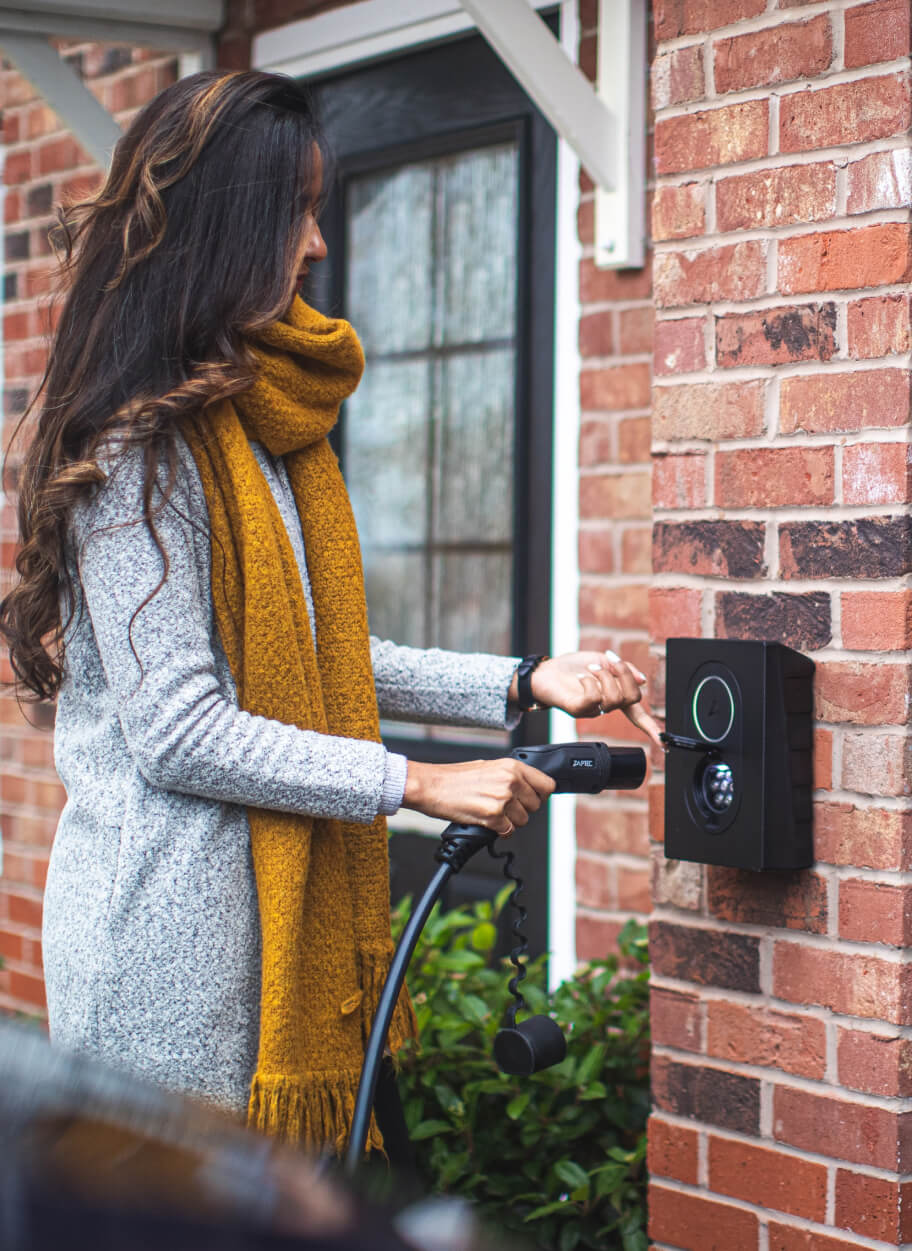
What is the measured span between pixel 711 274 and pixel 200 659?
0.83m

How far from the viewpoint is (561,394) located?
3.04 m

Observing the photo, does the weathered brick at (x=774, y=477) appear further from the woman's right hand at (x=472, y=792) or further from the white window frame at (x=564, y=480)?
the white window frame at (x=564, y=480)

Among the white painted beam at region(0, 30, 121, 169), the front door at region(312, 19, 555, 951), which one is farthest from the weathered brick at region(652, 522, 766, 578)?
the white painted beam at region(0, 30, 121, 169)

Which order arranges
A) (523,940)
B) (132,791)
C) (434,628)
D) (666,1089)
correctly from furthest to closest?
1. (434,628)
2. (666,1089)
3. (523,940)
4. (132,791)

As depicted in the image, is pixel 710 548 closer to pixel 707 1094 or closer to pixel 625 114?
pixel 707 1094

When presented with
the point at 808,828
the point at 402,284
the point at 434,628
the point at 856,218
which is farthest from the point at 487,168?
the point at 808,828

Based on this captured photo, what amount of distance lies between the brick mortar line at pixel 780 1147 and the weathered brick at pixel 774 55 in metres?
1.30

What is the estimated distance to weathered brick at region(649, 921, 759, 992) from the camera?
1787mm

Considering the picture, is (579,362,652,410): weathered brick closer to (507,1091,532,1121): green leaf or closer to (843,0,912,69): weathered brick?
(843,0,912,69): weathered brick

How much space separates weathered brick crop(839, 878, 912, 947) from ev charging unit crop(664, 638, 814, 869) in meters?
0.07

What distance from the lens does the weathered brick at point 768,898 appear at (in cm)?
171

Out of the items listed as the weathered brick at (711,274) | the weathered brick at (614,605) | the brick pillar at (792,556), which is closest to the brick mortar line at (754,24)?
the brick pillar at (792,556)

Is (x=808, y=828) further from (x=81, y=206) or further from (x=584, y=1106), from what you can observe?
(x=81, y=206)

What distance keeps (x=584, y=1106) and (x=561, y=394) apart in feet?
4.86
